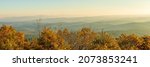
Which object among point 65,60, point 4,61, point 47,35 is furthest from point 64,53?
point 47,35

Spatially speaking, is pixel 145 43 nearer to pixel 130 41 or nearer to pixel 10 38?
pixel 130 41

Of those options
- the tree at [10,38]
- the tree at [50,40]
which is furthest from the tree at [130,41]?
the tree at [10,38]

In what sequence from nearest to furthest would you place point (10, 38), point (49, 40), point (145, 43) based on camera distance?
point (49, 40) → point (10, 38) → point (145, 43)

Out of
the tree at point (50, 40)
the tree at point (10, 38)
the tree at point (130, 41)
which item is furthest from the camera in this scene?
the tree at point (130, 41)

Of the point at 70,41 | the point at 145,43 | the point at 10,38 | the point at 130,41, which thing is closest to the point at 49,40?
the point at 70,41

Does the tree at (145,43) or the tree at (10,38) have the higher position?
the tree at (10,38)

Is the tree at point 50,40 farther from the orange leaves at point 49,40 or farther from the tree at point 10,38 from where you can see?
the tree at point 10,38

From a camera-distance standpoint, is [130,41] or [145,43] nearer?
[145,43]

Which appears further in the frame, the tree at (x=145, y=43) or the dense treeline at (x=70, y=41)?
the tree at (x=145, y=43)

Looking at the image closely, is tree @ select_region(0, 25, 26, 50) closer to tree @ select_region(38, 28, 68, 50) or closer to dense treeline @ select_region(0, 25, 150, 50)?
dense treeline @ select_region(0, 25, 150, 50)
